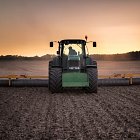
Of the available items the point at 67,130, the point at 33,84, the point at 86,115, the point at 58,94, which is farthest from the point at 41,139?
the point at 33,84

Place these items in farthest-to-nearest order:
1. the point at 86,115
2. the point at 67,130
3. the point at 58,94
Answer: the point at 58,94 → the point at 86,115 → the point at 67,130

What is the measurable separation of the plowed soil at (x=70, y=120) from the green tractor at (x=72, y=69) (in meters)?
2.88

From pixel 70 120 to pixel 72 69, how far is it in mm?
7227

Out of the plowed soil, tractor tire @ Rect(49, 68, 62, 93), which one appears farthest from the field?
the plowed soil

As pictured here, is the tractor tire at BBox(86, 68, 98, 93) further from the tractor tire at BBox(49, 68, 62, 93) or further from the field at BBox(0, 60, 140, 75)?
the field at BBox(0, 60, 140, 75)

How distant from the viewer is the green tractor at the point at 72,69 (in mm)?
15008

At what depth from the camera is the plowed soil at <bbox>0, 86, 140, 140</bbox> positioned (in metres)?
7.14

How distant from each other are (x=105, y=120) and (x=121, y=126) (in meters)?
0.75

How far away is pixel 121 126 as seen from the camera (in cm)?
791

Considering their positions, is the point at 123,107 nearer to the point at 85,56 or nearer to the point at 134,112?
the point at 134,112

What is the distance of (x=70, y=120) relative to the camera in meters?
8.64

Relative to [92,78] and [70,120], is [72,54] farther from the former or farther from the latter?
[70,120]

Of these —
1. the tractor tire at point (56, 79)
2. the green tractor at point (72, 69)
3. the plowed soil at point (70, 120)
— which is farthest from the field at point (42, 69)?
the plowed soil at point (70, 120)

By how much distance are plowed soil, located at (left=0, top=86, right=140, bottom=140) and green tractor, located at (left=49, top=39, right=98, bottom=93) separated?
2.88 m
